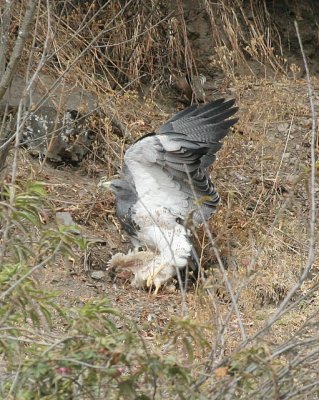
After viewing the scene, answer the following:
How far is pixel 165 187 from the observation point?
21.1ft

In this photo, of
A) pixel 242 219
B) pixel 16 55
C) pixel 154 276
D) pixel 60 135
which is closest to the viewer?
pixel 16 55

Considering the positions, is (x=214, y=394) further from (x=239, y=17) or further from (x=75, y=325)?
(x=239, y=17)

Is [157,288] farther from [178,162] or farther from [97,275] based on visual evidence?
[178,162]

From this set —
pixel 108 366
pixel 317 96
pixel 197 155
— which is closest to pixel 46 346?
pixel 108 366

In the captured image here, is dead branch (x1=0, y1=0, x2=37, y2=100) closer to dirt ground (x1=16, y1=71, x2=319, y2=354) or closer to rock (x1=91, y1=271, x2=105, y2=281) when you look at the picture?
dirt ground (x1=16, y1=71, x2=319, y2=354)

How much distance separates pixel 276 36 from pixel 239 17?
39 cm

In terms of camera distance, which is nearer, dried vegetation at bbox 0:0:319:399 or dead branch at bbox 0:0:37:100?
dried vegetation at bbox 0:0:319:399

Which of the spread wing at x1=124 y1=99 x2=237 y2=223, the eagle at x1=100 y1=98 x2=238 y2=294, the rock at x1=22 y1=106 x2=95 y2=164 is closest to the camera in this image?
the eagle at x1=100 y1=98 x2=238 y2=294

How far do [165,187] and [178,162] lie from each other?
19cm

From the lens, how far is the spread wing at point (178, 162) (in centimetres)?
632

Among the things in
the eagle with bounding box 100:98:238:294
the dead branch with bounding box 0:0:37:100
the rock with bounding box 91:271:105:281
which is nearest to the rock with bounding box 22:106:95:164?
the eagle with bounding box 100:98:238:294

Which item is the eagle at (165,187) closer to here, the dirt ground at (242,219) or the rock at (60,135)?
the dirt ground at (242,219)

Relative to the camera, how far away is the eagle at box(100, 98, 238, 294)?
20.4 feet

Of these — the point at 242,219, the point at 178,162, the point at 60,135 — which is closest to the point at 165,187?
the point at 178,162
